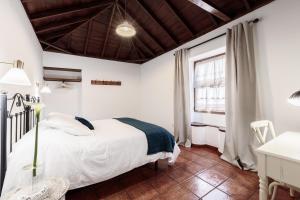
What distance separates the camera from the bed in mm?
1344

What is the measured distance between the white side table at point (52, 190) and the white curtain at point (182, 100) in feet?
9.69

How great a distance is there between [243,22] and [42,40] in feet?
14.4

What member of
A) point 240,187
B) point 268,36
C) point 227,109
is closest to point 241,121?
point 227,109

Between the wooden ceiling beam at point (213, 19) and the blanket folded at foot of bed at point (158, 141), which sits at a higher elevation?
the wooden ceiling beam at point (213, 19)

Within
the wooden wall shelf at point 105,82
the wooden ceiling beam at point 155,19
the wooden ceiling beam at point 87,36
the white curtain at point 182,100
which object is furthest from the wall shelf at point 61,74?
the white curtain at point 182,100

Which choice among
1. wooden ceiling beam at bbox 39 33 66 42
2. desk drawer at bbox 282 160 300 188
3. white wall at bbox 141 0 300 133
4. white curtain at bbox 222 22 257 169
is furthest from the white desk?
wooden ceiling beam at bbox 39 33 66 42

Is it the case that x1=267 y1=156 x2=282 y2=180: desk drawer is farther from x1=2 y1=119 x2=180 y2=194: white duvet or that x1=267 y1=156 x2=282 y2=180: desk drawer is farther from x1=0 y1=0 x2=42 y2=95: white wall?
x1=0 y1=0 x2=42 y2=95: white wall

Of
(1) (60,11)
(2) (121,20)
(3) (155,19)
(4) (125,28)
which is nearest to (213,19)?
(3) (155,19)

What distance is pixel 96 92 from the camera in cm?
478

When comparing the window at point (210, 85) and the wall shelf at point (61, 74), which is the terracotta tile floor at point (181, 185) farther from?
the wall shelf at point (61, 74)

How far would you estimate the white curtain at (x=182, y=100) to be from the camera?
365cm

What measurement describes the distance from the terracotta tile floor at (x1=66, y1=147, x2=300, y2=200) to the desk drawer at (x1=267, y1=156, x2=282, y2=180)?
84 centimetres

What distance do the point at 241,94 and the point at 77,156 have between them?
8.61 feet

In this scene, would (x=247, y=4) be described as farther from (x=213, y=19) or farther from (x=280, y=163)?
(x=280, y=163)
